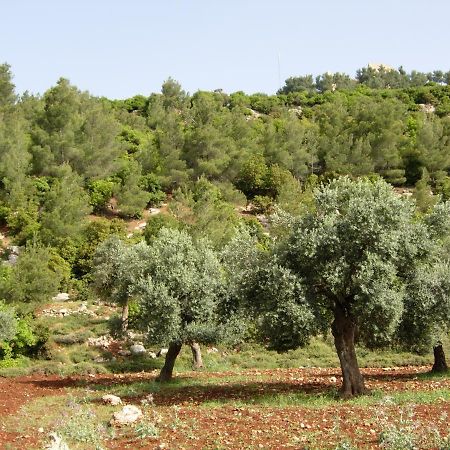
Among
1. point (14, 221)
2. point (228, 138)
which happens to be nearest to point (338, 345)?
point (14, 221)

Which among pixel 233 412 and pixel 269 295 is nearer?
pixel 233 412

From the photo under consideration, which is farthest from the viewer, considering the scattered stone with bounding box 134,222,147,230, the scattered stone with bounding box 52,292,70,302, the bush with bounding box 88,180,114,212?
the bush with bounding box 88,180,114,212

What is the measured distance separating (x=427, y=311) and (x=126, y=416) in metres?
14.5

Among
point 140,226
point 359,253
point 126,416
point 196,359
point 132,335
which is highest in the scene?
point 140,226

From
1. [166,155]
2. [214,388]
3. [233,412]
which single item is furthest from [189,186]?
[233,412]

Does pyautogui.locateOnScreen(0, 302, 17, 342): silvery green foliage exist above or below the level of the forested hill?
below

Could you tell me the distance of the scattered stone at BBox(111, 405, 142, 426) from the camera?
17125mm

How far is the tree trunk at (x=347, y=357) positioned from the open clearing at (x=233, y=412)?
67 centimetres

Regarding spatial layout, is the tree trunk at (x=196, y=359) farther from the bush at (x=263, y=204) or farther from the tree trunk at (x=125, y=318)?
the bush at (x=263, y=204)

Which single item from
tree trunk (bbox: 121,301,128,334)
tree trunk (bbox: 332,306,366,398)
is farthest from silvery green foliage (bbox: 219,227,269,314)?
tree trunk (bbox: 121,301,128,334)

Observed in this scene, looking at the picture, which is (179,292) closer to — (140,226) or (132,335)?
(132,335)

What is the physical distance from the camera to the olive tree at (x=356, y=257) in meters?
20.6

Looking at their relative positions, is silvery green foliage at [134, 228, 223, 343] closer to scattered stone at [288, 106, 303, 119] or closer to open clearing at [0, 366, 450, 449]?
open clearing at [0, 366, 450, 449]

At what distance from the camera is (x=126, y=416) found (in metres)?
17.3
